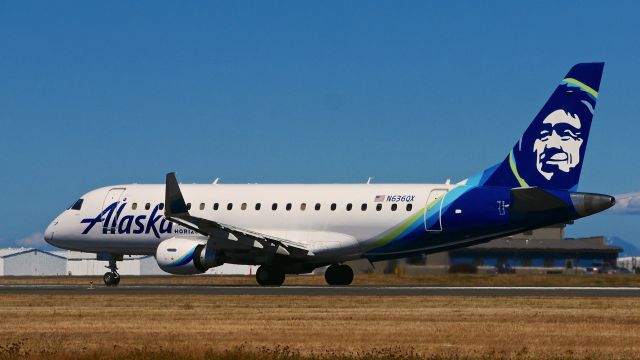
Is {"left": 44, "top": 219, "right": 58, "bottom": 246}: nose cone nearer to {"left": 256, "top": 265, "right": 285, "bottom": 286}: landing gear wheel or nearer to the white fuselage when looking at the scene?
the white fuselage

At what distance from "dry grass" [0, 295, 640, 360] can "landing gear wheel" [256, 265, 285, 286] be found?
12.5 m

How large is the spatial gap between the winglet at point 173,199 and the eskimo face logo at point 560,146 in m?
15.1

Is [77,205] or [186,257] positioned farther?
[77,205]

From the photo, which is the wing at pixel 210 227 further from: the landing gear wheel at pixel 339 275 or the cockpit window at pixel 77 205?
the cockpit window at pixel 77 205

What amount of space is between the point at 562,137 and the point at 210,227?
50.4ft

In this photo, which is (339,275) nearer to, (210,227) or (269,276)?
(269,276)

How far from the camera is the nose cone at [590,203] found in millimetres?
48438

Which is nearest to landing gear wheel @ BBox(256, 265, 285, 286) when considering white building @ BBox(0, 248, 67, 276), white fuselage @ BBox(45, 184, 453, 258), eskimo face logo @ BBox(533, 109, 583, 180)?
white fuselage @ BBox(45, 184, 453, 258)

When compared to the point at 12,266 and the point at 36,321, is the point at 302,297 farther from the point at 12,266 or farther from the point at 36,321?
the point at 12,266

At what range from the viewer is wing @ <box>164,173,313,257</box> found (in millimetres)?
50531

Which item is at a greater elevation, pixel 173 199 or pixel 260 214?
pixel 173 199

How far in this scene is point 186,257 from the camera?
51969 millimetres

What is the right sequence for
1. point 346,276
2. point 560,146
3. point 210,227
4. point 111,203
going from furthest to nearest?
point 111,203
point 346,276
point 210,227
point 560,146

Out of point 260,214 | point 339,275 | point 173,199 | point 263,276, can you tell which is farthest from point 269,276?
point 173,199
